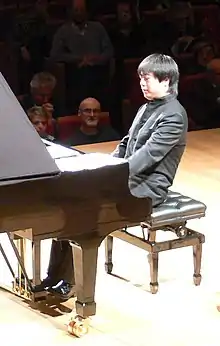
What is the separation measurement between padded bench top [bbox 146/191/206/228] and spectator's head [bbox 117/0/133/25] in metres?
3.30

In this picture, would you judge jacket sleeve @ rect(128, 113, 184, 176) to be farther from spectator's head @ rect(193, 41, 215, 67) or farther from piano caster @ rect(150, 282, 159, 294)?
spectator's head @ rect(193, 41, 215, 67)

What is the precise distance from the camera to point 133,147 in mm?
3957

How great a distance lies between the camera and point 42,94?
6.91 meters

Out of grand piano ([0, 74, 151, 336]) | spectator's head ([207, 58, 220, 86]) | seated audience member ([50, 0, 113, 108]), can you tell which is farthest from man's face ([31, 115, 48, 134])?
grand piano ([0, 74, 151, 336])

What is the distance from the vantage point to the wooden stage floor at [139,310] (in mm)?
3500

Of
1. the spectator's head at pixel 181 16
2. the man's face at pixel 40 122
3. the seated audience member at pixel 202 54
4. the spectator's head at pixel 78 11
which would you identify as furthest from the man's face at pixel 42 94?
the seated audience member at pixel 202 54

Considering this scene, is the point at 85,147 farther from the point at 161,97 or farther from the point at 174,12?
the point at 161,97

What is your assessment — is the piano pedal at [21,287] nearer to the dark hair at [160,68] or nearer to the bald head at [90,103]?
the dark hair at [160,68]

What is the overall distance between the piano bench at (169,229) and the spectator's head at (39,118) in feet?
10.0

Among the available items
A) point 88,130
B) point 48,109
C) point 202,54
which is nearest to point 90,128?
point 88,130

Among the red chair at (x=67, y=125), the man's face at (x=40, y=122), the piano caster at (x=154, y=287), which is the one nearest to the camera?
the piano caster at (x=154, y=287)

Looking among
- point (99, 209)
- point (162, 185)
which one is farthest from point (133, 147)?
point (99, 209)

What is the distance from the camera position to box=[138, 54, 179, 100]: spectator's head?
380 centimetres

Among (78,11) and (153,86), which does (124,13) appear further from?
(153,86)
